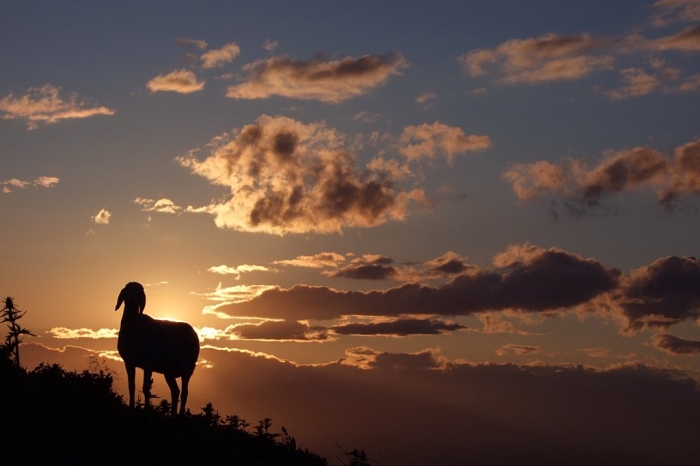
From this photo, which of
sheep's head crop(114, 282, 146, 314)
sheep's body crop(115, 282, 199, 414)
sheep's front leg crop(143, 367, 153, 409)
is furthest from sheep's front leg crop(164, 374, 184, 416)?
sheep's head crop(114, 282, 146, 314)

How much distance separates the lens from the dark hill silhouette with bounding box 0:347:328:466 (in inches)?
947

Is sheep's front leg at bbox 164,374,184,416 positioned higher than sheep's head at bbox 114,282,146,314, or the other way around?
sheep's head at bbox 114,282,146,314

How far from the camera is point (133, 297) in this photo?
31891 mm

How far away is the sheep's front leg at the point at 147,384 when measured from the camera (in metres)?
29.6

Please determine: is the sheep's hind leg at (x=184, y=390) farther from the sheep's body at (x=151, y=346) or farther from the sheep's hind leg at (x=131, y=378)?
the sheep's hind leg at (x=131, y=378)

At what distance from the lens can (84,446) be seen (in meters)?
24.3

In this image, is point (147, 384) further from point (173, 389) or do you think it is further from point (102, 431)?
point (102, 431)

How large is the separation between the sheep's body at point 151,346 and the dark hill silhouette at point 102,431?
1484 mm

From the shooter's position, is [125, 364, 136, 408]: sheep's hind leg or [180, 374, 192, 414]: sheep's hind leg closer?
[125, 364, 136, 408]: sheep's hind leg

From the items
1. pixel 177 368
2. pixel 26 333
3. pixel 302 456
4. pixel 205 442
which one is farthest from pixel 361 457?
pixel 26 333

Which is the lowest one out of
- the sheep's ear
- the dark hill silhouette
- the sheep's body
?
the dark hill silhouette

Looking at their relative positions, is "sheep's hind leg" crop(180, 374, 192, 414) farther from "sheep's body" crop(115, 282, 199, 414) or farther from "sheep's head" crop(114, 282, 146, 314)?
"sheep's head" crop(114, 282, 146, 314)

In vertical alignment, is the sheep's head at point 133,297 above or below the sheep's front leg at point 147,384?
above

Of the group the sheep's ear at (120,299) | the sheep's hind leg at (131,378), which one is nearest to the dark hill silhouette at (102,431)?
the sheep's hind leg at (131,378)
